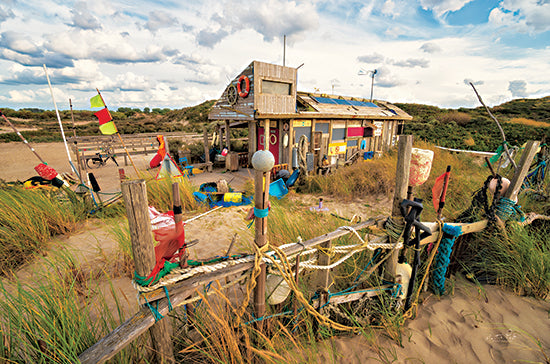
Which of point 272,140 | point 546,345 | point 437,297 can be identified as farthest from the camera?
point 272,140

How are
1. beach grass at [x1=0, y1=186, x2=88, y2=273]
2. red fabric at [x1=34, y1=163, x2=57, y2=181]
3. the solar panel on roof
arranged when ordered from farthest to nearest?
the solar panel on roof → red fabric at [x1=34, y1=163, x2=57, y2=181] → beach grass at [x1=0, y1=186, x2=88, y2=273]

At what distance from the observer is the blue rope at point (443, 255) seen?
9.19 feet

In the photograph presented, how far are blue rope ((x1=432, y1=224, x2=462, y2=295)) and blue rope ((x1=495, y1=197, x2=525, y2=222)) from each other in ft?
3.42

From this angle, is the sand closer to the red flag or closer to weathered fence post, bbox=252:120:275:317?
weathered fence post, bbox=252:120:275:317

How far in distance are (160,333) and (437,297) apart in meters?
3.18

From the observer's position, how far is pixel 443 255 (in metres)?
2.90

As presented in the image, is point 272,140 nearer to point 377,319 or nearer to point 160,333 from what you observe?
point 377,319

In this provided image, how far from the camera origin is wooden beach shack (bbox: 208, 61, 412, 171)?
9.02m

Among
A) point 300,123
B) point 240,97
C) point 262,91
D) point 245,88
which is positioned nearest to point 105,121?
point 245,88

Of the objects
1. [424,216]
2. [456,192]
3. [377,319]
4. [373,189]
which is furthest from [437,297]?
[373,189]

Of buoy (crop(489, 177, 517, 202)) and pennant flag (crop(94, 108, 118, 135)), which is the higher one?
pennant flag (crop(94, 108, 118, 135))

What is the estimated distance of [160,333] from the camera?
5.65 feet

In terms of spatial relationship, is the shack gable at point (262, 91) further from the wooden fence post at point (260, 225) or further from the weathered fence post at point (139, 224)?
the weathered fence post at point (139, 224)

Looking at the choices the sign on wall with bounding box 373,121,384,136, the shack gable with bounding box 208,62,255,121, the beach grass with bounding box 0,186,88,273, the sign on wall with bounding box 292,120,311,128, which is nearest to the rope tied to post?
the beach grass with bounding box 0,186,88,273
